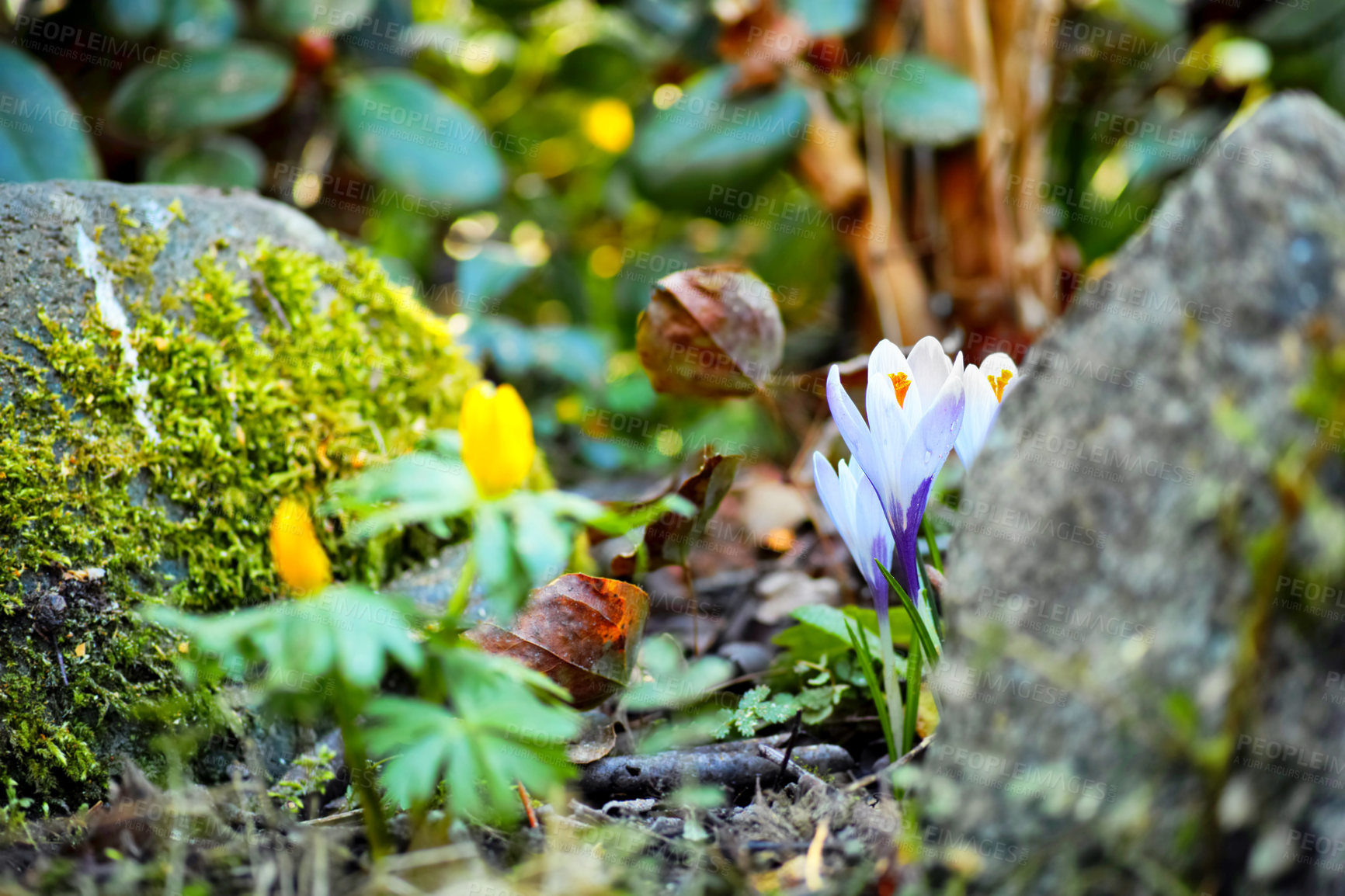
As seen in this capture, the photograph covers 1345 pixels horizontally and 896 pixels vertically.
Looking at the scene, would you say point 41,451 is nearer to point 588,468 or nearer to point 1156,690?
point 1156,690

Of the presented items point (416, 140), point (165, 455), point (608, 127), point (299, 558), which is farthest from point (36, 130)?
point (608, 127)

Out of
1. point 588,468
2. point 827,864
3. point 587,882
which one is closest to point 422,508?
point 587,882

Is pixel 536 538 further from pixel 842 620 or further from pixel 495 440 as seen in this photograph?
pixel 842 620

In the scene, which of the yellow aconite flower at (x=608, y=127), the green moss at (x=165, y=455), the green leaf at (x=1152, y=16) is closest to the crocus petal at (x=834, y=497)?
the green moss at (x=165, y=455)

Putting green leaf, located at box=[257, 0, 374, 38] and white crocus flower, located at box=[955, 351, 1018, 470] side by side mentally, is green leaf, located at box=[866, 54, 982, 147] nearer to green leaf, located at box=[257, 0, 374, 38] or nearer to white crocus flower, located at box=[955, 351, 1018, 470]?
green leaf, located at box=[257, 0, 374, 38]

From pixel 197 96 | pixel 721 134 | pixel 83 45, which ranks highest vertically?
pixel 83 45

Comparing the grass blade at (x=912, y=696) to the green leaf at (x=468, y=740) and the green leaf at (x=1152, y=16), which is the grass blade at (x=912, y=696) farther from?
the green leaf at (x=1152, y=16)
